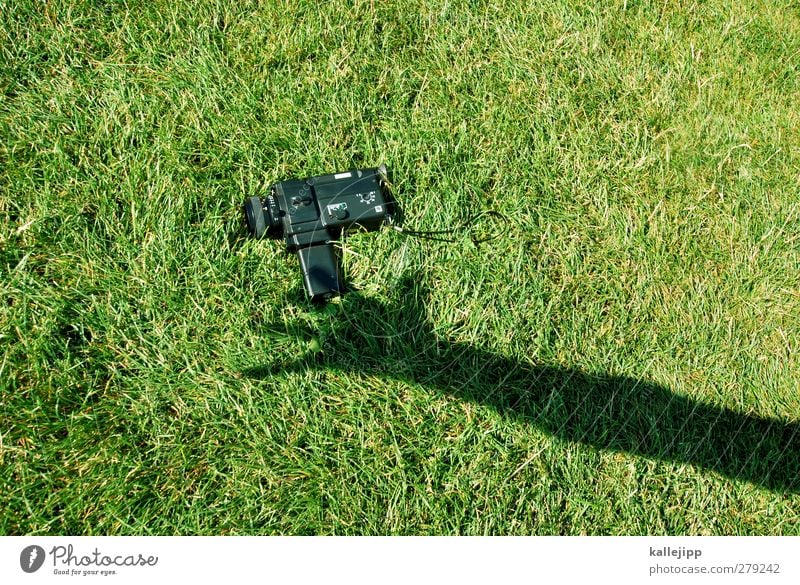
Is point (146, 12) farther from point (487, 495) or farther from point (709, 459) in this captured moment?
point (709, 459)

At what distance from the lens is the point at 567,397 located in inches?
99.6

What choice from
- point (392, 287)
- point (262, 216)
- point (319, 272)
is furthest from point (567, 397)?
point (262, 216)

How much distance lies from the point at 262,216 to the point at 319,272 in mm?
348

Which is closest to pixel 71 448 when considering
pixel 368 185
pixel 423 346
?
pixel 423 346

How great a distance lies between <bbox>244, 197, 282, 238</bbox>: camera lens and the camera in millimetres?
2498

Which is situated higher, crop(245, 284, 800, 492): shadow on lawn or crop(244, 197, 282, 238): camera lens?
crop(244, 197, 282, 238): camera lens

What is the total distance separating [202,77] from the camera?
9.03 ft

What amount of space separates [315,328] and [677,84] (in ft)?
8.06
